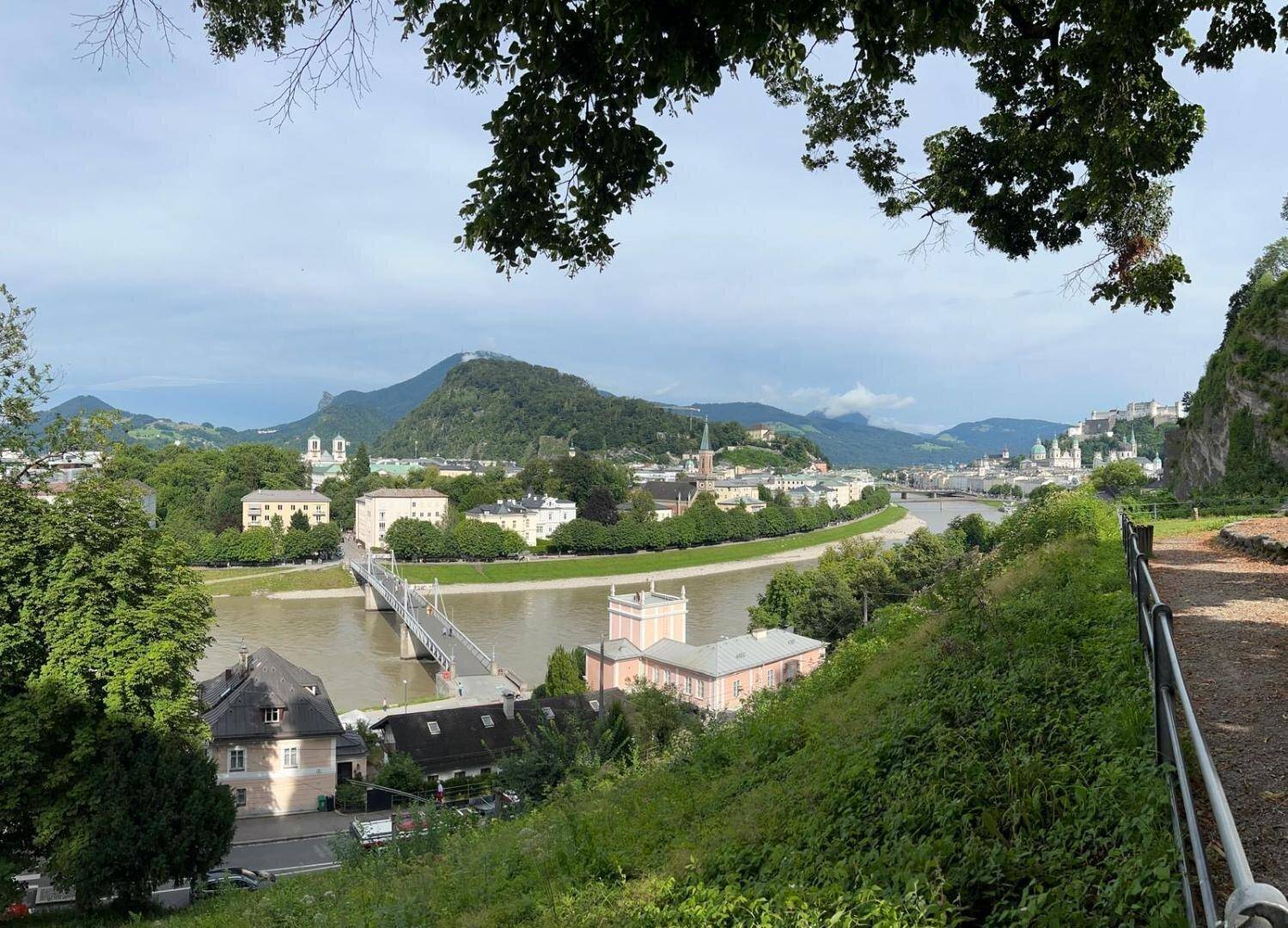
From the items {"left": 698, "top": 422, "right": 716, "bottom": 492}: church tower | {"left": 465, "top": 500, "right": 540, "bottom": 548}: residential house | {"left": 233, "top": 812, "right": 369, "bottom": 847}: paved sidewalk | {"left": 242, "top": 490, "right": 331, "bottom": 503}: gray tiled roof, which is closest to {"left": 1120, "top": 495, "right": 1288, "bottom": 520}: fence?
{"left": 233, "top": 812, "right": 369, "bottom": 847}: paved sidewalk

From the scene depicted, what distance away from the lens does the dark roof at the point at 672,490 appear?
84750 millimetres

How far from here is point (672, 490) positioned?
283 ft

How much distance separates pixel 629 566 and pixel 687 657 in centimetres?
2704

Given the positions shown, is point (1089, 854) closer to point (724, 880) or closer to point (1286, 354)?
point (724, 880)

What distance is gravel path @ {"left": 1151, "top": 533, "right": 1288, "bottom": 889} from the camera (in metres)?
2.51

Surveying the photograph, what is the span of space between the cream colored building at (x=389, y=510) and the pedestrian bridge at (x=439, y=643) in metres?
18.9

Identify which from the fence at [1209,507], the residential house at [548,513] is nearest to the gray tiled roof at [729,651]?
the fence at [1209,507]

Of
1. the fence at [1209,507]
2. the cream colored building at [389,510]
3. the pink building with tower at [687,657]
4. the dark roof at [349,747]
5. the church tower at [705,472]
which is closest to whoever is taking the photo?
the fence at [1209,507]

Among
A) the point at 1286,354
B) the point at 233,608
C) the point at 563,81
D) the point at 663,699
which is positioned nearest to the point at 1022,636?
the point at 563,81

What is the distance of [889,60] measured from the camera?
2869 millimetres

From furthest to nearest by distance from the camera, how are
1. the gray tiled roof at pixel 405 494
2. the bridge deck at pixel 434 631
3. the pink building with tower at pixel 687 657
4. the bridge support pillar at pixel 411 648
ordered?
the gray tiled roof at pixel 405 494
the bridge support pillar at pixel 411 648
the bridge deck at pixel 434 631
the pink building with tower at pixel 687 657

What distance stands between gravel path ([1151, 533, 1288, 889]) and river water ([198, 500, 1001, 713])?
21.6 meters

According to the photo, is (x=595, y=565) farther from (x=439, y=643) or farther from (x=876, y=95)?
(x=876, y=95)

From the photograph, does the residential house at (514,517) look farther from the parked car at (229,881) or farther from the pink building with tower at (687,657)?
the parked car at (229,881)
